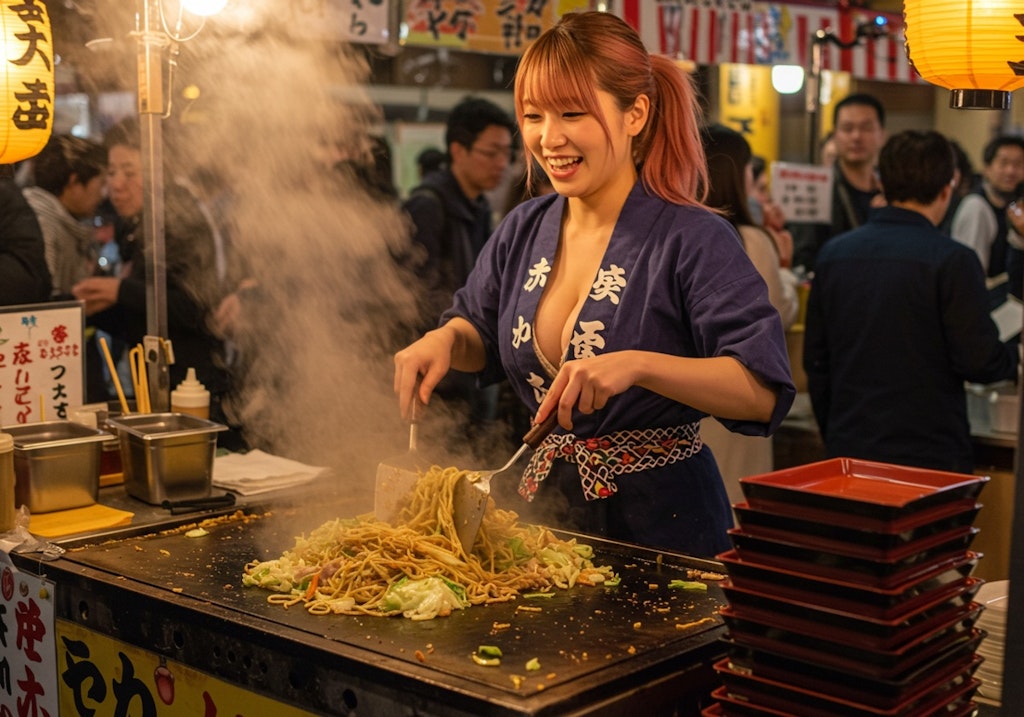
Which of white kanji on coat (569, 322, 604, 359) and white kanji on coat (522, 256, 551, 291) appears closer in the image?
white kanji on coat (569, 322, 604, 359)

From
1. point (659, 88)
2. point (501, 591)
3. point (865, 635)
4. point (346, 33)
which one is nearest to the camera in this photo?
point (865, 635)

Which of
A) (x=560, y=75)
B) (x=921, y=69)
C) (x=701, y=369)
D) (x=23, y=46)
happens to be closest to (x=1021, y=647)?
(x=701, y=369)

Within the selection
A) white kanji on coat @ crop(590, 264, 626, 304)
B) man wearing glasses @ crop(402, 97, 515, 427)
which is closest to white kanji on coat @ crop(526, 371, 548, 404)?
white kanji on coat @ crop(590, 264, 626, 304)

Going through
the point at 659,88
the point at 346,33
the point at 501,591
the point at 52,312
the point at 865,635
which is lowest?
the point at 501,591

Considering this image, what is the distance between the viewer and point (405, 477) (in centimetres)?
259

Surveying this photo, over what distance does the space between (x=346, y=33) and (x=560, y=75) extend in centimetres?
425

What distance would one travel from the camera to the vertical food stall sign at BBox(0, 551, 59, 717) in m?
2.63

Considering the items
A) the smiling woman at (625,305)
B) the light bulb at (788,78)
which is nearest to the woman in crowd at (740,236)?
the smiling woman at (625,305)

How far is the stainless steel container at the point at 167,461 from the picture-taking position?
3211 millimetres

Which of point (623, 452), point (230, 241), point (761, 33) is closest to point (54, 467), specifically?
point (623, 452)

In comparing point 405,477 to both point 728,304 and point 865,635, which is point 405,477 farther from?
point 865,635

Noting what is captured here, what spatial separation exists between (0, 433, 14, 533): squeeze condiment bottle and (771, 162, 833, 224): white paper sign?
6.32m

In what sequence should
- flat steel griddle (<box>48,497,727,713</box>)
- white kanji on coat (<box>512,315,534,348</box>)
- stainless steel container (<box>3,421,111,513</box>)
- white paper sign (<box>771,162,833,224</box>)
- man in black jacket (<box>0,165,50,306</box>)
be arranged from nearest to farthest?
flat steel griddle (<box>48,497,727,713</box>)
white kanji on coat (<box>512,315,534,348</box>)
stainless steel container (<box>3,421,111,513</box>)
man in black jacket (<box>0,165,50,306</box>)
white paper sign (<box>771,162,833,224</box>)

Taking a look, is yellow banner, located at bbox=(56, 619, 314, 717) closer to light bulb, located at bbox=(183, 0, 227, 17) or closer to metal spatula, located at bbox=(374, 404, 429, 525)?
metal spatula, located at bbox=(374, 404, 429, 525)
